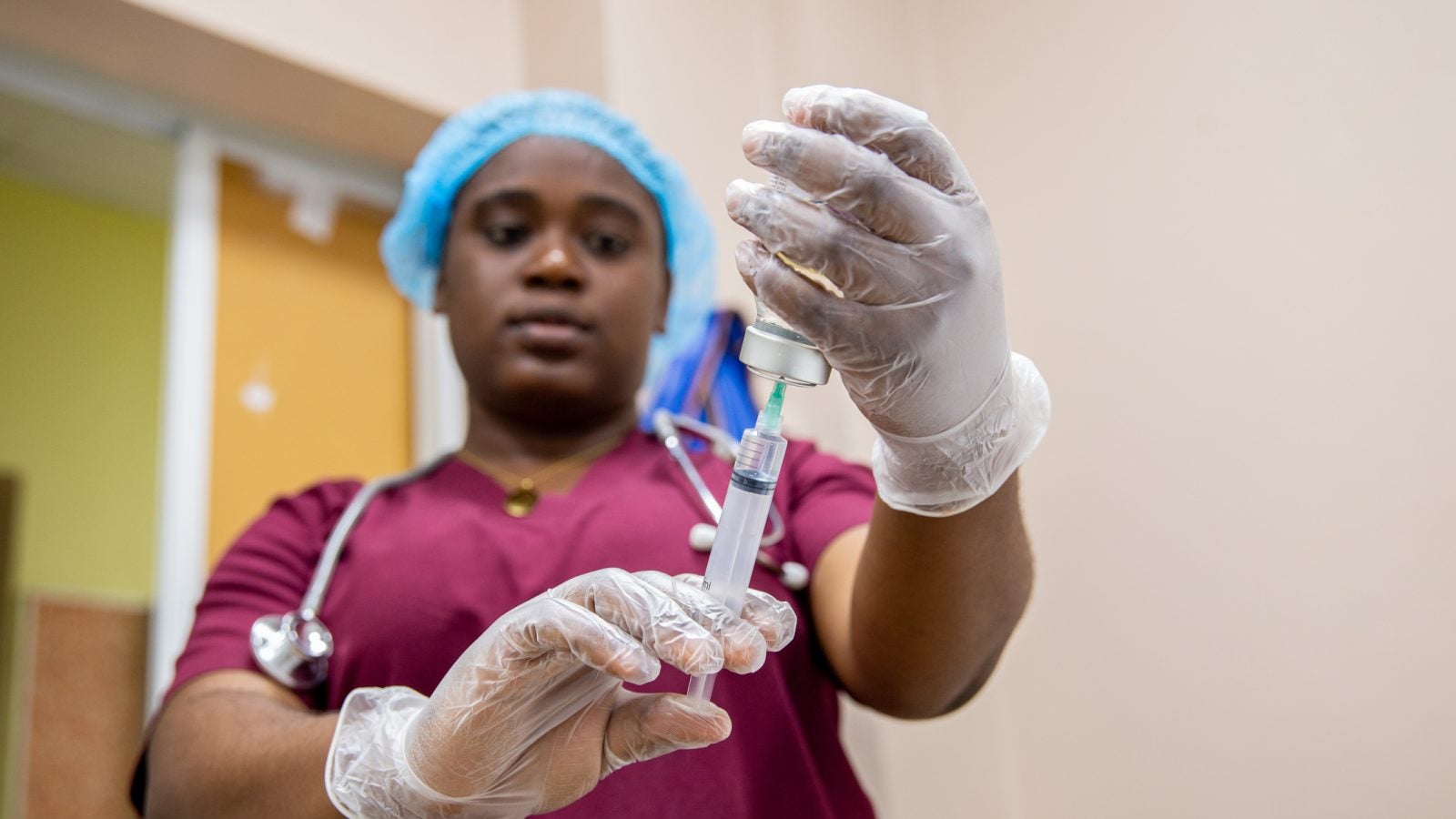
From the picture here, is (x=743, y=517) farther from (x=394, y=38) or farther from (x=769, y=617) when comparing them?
(x=394, y=38)

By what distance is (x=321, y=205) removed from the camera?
175cm

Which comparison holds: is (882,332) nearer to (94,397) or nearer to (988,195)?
(988,195)

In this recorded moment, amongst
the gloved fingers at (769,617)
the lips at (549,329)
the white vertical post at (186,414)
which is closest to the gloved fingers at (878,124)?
the gloved fingers at (769,617)

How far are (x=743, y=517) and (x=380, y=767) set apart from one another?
0.89 ft

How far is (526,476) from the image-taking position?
3.55 feet

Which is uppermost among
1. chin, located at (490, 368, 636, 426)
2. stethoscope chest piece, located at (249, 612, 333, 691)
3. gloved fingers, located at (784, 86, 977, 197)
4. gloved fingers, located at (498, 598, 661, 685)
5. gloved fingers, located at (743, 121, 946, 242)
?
gloved fingers, located at (784, 86, 977, 197)

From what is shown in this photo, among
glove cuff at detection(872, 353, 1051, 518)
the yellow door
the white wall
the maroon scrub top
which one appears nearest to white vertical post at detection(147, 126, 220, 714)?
the yellow door

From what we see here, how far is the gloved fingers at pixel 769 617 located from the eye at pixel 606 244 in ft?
1.68

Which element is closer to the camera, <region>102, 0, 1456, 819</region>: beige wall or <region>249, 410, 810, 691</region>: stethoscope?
<region>249, 410, 810, 691</region>: stethoscope

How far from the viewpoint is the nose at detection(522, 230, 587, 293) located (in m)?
1.04

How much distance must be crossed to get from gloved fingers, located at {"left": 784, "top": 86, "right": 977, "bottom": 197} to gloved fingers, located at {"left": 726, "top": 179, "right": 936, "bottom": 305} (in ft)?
0.14

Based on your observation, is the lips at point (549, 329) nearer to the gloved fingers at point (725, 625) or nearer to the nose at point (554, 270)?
the nose at point (554, 270)

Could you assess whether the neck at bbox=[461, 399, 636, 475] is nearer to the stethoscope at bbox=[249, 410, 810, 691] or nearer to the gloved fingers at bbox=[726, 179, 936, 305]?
the stethoscope at bbox=[249, 410, 810, 691]

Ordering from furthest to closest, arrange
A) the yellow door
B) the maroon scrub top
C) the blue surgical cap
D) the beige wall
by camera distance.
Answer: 1. the yellow door
2. the beige wall
3. the blue surgical cap
4. the maroon scrub top
